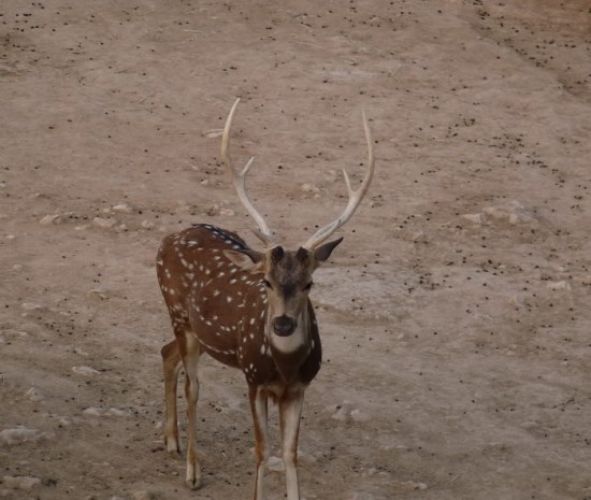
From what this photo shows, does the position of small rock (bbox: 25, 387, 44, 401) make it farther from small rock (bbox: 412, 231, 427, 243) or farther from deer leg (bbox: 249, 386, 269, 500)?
small rock (bbox: 412, 231, 427, 243)

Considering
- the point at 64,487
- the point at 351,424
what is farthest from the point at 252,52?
the point at 64,487

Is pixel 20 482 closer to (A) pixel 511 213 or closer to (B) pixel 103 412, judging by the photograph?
(B) pixel 103 412

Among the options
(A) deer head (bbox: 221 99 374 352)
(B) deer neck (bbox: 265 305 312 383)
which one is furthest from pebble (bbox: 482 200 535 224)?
(B) deer neck (bbox: 265 305 312 383)

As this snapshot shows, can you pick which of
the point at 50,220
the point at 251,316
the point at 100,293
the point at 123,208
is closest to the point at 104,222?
the point at 123,208

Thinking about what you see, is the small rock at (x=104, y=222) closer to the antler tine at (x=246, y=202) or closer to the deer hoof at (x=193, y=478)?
the antler tine at (x=246, y=202)

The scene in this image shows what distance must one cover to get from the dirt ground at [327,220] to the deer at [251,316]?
743 millimetres

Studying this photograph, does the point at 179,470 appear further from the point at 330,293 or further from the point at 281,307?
the point at 330,293

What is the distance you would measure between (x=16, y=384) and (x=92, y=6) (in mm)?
11688

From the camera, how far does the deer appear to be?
8.82 m

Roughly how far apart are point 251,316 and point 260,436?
888 mm

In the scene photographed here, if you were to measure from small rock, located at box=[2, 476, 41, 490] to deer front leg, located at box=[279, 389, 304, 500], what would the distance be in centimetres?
186

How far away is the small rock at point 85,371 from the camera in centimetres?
1142

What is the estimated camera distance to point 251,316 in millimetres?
9398

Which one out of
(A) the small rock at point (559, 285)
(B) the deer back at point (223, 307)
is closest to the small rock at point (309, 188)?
(A) the small rock at point (559, 285)
